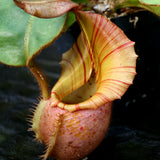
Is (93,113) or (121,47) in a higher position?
(121,47)

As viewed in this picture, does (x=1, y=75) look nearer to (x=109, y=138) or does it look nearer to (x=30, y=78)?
(x=30, y=78)

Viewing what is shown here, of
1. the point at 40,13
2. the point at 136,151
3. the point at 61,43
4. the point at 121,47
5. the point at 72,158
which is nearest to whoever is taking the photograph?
the point at 40,13

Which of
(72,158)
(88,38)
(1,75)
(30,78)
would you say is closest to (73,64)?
(88,38)

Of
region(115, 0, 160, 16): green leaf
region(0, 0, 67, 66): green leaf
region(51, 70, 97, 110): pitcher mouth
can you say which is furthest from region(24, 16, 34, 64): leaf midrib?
region(115, 0, 160, 16): green leaf

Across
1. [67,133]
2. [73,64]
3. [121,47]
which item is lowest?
[67,133]

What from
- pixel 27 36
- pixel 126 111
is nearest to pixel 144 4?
pixel 27 36

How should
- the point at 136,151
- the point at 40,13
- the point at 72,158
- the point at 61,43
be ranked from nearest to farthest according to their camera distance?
the point at 40,13 → the point at 72,158 → the point at 136,151 → the point at 61,43

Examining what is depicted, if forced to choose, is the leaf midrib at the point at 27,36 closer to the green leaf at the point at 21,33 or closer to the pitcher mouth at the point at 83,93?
the green leaf at the point at 21,33

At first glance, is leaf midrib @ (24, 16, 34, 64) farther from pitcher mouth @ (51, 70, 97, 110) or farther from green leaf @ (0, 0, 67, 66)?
pitcher mouth @ (51, 70, 97, 110)
